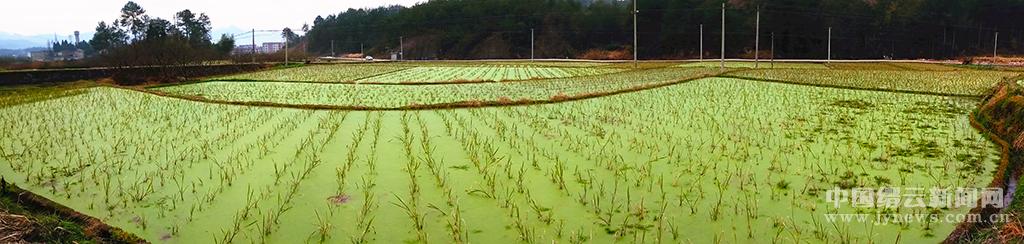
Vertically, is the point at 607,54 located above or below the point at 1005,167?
above

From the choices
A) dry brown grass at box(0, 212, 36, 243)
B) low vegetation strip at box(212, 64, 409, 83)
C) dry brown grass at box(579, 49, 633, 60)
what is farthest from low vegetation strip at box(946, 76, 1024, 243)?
dry brown grass at box(579, 49, 633, 60)

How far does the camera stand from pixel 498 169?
511 centimetres

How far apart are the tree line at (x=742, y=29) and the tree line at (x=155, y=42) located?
21.1 meters

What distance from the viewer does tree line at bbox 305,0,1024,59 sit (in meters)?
48.0

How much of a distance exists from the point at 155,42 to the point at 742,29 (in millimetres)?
41775

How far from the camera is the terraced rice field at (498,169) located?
11.6ft

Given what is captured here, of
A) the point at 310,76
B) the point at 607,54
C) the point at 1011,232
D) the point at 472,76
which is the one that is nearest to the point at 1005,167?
the point at 1011,232

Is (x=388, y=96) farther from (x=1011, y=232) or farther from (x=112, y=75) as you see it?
(x=112, y=75)

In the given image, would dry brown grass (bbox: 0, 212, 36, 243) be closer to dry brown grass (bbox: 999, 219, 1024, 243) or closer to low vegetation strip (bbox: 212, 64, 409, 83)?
dry brown grass (bbox: 999, 219, 1024, 243)

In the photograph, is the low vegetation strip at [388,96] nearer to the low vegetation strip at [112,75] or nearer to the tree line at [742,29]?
the low vegetation strip at [112,75]

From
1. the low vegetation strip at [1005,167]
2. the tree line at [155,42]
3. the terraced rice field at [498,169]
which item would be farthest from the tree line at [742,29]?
the terraced rice field at [498,169]

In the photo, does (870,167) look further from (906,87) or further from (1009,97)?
(906,87)

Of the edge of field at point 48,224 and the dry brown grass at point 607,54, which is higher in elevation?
the dry brown grass at point 607,54

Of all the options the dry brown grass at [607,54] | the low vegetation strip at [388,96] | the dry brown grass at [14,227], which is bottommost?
the dry brown grass at [14,227]
